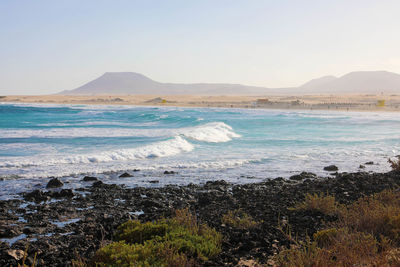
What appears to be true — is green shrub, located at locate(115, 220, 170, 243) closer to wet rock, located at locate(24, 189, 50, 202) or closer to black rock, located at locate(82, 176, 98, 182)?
wet rock, located at locate(24, 189, 50, 202)

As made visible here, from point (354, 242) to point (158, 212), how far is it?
4404 millimetres

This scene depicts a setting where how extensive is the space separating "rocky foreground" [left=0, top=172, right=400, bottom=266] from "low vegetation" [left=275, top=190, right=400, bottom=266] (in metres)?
0.58

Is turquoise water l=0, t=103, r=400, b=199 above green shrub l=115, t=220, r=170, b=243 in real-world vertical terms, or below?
below

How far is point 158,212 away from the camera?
8.38 m

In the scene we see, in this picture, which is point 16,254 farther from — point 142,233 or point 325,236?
point 325,236

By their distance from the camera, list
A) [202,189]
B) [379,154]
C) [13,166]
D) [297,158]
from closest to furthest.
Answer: [202,189] → [13,166] → [297,158] → [379,154]

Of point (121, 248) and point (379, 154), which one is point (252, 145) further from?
point (121, 248)

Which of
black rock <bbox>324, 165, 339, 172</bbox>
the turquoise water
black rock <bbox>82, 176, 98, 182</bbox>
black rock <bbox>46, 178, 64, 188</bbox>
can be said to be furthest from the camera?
black rock <bbox>324, 165, 339, 172</bbox>

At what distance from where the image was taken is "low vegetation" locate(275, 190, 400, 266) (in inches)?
177

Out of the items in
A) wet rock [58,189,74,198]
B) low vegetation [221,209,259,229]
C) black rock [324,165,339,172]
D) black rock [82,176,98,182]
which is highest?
low vegetation [221,209,259,229]

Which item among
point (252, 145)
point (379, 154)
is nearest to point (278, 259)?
point (379, 154)

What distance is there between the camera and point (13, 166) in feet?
46.4

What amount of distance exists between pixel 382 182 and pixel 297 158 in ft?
18.6

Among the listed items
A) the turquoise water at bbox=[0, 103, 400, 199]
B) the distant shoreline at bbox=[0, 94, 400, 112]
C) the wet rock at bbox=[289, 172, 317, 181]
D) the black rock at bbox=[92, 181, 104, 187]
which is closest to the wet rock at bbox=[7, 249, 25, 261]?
the turquoise water at bbox=[0, 103, 400, 199]
